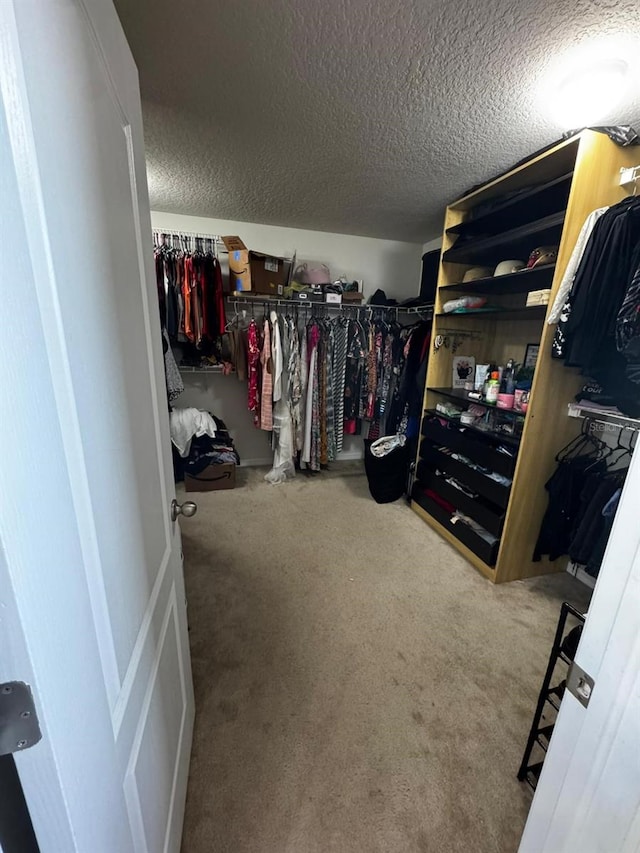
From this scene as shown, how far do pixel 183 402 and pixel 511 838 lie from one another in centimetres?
342

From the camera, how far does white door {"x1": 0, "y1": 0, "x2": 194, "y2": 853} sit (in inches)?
12.4

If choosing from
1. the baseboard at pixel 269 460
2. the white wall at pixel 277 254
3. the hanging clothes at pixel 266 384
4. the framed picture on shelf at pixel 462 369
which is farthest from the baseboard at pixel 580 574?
the white wall at pixel 277 254

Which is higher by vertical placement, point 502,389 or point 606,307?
point 606,307

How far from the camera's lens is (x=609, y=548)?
0.55 m

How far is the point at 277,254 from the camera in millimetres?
3387

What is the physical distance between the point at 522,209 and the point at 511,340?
0.89m

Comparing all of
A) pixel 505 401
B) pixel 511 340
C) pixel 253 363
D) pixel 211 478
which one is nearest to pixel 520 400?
pixel 505 401

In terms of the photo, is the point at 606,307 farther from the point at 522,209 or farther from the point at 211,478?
the point at 211,478

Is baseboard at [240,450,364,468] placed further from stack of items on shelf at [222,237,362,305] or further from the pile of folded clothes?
stack of items on shelf at [222,237,362,305]

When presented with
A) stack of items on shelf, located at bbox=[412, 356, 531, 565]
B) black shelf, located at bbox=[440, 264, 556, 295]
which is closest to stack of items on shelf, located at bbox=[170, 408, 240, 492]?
stack of items on shelf, located at bbox=[412, 356, 531, 565]

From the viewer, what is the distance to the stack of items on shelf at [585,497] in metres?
1.73

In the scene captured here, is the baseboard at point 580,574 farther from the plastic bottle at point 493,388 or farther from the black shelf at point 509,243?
the black shelf at point 509,243

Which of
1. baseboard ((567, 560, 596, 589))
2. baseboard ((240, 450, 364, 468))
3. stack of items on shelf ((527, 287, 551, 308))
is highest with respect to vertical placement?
stack of items on shelf ((527, 287, 551, 308))

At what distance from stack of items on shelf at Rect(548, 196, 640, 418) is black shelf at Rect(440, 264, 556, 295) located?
0.67 ft
